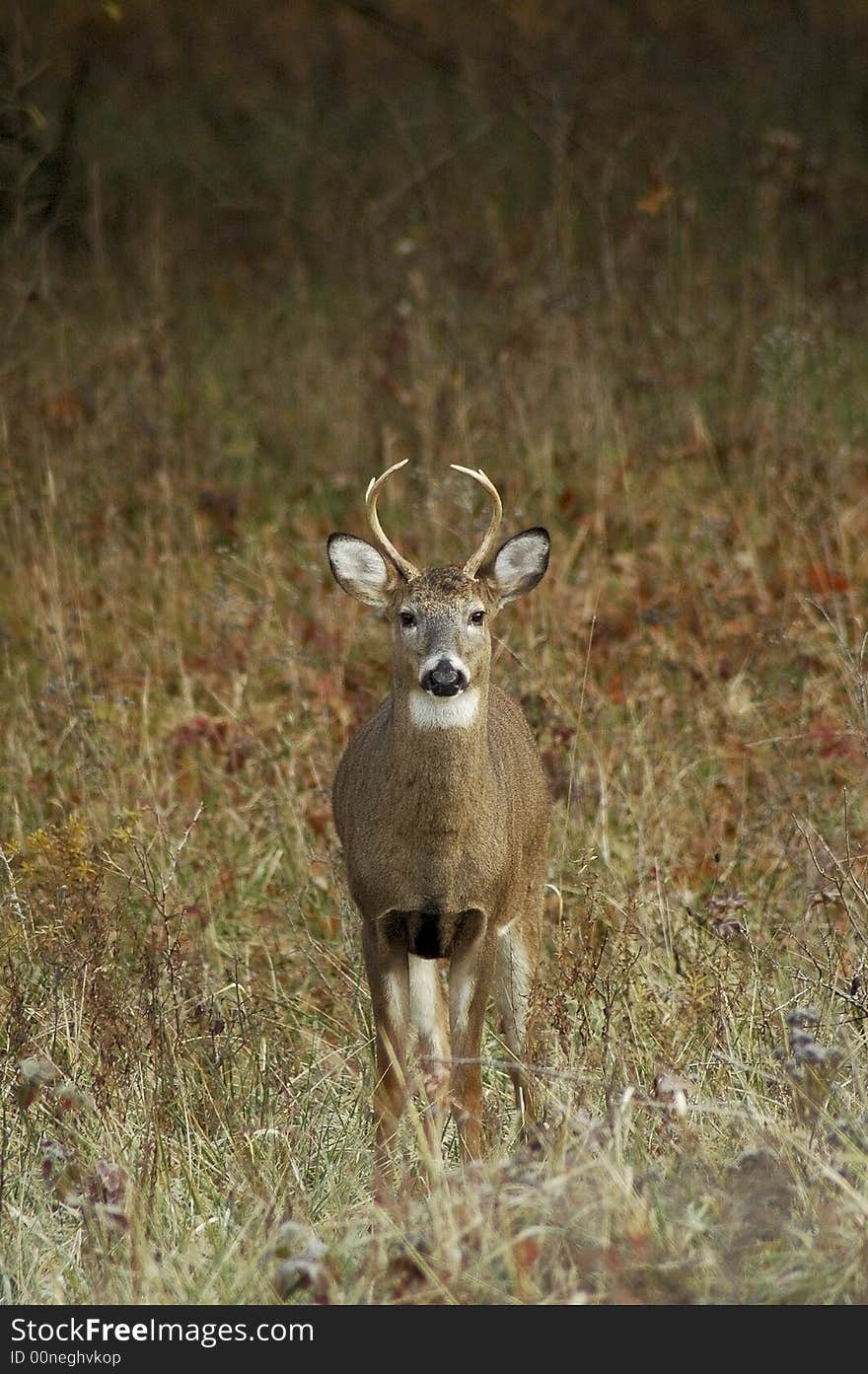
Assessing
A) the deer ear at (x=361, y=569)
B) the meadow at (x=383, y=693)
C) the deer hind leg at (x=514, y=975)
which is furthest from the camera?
the deer hind leg at (x=514, y=975)

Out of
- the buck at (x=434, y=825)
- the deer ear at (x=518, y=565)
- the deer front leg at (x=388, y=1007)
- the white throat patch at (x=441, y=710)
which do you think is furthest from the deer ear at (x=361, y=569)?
the deer front leg at (x=388, y=1007)

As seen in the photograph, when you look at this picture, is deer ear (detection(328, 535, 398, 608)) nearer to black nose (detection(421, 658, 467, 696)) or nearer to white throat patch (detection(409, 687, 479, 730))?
white throat patch (detection(409, 687, 479, 730))

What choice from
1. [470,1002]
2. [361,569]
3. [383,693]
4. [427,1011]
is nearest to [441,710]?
[361,569]

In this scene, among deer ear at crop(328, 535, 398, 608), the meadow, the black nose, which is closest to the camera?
the meadow

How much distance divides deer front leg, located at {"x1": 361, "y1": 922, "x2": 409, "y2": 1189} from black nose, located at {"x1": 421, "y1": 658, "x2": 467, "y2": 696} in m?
0.59

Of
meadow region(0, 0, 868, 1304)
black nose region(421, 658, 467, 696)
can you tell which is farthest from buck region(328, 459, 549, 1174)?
meadow region(0, 0, 868, 1304)

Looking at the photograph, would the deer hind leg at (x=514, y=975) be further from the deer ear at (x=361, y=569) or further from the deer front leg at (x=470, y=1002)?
the deer ear at (x=361, y=569)

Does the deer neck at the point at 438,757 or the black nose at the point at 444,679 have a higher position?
the black nose at the point at 444,679

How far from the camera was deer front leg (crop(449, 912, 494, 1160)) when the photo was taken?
4707 millimetres

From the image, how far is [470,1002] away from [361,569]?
1.01m

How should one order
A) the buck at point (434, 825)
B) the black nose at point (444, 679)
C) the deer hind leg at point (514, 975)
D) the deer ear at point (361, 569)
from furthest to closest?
the deer hind leg at point (514, 975) → the deer ear at point (361, 569) → the buck at point (434, 825) → the black nose at point (444, 679)

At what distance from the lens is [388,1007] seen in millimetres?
4730

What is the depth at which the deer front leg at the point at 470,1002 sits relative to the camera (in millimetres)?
4707

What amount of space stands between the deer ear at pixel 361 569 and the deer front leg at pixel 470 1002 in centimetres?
Result: 78
